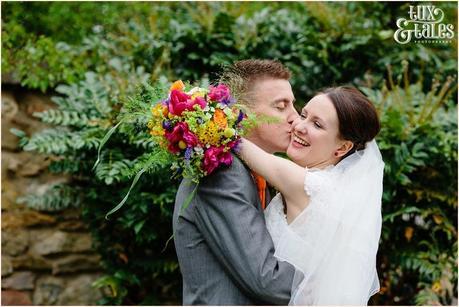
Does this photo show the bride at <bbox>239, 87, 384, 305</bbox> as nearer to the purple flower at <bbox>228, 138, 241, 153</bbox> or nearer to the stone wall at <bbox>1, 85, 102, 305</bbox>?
the purple flower at <bbox>228, 138, 241, 153</bbox>

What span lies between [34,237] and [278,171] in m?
3.22

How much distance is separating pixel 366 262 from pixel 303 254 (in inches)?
11.2

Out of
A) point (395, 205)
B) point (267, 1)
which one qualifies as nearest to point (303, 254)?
point (395, 205)

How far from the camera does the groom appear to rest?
2213 millimetres

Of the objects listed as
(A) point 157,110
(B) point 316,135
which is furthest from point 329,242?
(A) point 157,110

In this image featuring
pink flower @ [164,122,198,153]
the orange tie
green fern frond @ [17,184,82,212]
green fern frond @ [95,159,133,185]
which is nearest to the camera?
pink flower @ [164,122,198,153]

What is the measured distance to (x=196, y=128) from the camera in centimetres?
221

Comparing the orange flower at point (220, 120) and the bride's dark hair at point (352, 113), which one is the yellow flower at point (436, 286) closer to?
the bride's dark hair at point (352, 113)

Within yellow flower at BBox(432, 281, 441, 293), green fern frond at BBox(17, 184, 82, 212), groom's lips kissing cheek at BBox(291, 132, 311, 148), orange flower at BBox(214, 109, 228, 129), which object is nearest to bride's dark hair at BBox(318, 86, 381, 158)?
groom's lips kissing cheek at BBox(291, 132, 311, 148)

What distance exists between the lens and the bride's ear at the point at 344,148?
8.93 feet

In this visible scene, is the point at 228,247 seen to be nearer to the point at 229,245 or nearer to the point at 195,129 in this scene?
the point at 229,245

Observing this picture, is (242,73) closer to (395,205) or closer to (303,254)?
(303,254)

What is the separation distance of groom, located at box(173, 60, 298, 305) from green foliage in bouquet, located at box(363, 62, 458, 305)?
6.65 feet

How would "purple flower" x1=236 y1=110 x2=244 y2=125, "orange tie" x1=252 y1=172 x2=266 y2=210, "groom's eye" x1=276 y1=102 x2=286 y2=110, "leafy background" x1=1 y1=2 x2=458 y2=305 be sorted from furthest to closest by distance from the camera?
"leafy background" x1=1 y1=2 x2=458 y2=305 → "groom's eye" x1=276 y1=102 x2=286 y2=110 → "orange tie" x1=252 y1=172 x2=266 y2=210 → "purple flower" x1=236 y1=110 x2=244 y2=125
